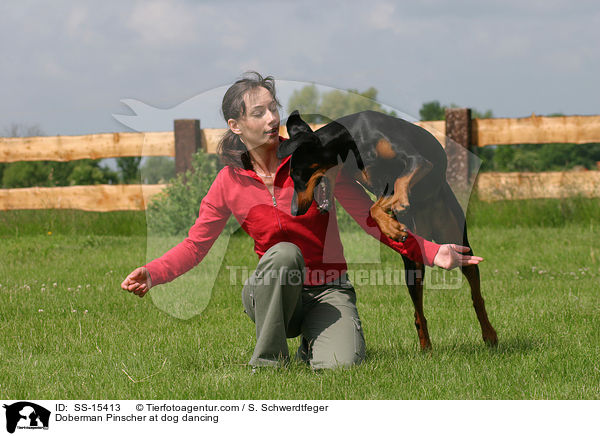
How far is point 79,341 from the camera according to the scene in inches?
211

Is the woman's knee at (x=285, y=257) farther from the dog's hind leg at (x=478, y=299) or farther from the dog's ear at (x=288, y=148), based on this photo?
the dog's hind leg at (x=478, y=299)

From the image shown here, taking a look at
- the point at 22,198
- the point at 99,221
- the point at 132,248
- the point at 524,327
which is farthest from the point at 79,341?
the point at 22,198

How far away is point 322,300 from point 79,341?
2.13 metres

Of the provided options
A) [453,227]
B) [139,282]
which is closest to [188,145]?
[139,282]

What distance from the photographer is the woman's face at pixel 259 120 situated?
3637mm

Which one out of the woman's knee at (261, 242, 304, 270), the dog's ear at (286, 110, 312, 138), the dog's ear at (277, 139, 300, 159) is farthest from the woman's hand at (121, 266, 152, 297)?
the dog's ear at (286, 110, 312, 138)

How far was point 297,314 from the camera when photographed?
4539mm

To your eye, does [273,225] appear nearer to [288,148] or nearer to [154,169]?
[154,169]

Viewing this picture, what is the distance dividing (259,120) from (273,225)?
2.78ft

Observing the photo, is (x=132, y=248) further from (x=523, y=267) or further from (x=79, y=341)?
(x=523, y=267)

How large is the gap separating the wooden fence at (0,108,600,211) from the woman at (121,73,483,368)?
690 cm

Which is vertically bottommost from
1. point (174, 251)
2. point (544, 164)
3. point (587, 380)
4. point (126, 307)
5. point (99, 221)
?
point (587, 380)

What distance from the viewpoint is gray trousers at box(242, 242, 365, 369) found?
13.6 feet

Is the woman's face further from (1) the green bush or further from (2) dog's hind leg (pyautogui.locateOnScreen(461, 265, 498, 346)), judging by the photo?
(2) dog's hind leg (pyautogui.locateOnScreen(461, 265, 498, 346))
